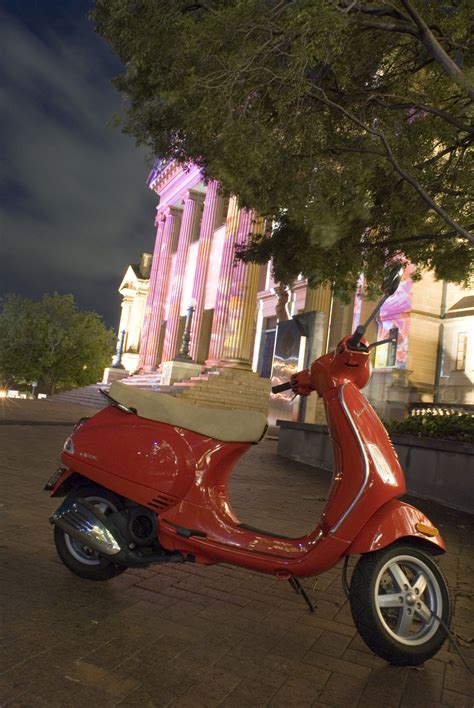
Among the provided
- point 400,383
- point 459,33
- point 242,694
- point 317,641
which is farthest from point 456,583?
point 400,383

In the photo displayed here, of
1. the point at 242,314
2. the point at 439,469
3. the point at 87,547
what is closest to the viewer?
the point at 87,547

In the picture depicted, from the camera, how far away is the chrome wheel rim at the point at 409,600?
271 cm

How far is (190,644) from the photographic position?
270 cm

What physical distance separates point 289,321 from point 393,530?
1703 centimetres

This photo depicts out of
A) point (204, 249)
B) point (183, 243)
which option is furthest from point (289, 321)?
point (183, 243)

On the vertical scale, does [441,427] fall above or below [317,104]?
below

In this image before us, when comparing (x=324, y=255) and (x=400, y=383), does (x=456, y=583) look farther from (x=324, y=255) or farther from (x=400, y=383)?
(x=400, y=383)

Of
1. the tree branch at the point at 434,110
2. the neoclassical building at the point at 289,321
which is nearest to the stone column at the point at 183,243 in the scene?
the neoclassical building at the point at 289,321

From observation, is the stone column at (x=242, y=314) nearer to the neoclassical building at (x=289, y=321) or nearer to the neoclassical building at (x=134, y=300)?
the neoclassical building at (x=289, y=321)

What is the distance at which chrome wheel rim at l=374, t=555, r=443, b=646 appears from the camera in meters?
2.71

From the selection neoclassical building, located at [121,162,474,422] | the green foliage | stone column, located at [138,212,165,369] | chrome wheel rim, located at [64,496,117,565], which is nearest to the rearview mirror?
chrome wheel rim, located at [64,496,117,565]

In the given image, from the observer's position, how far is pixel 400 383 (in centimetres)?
2394

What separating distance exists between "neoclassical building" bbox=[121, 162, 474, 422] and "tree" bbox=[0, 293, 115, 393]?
13498mm

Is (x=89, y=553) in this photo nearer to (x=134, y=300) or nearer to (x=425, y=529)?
(x=425, y=529)
